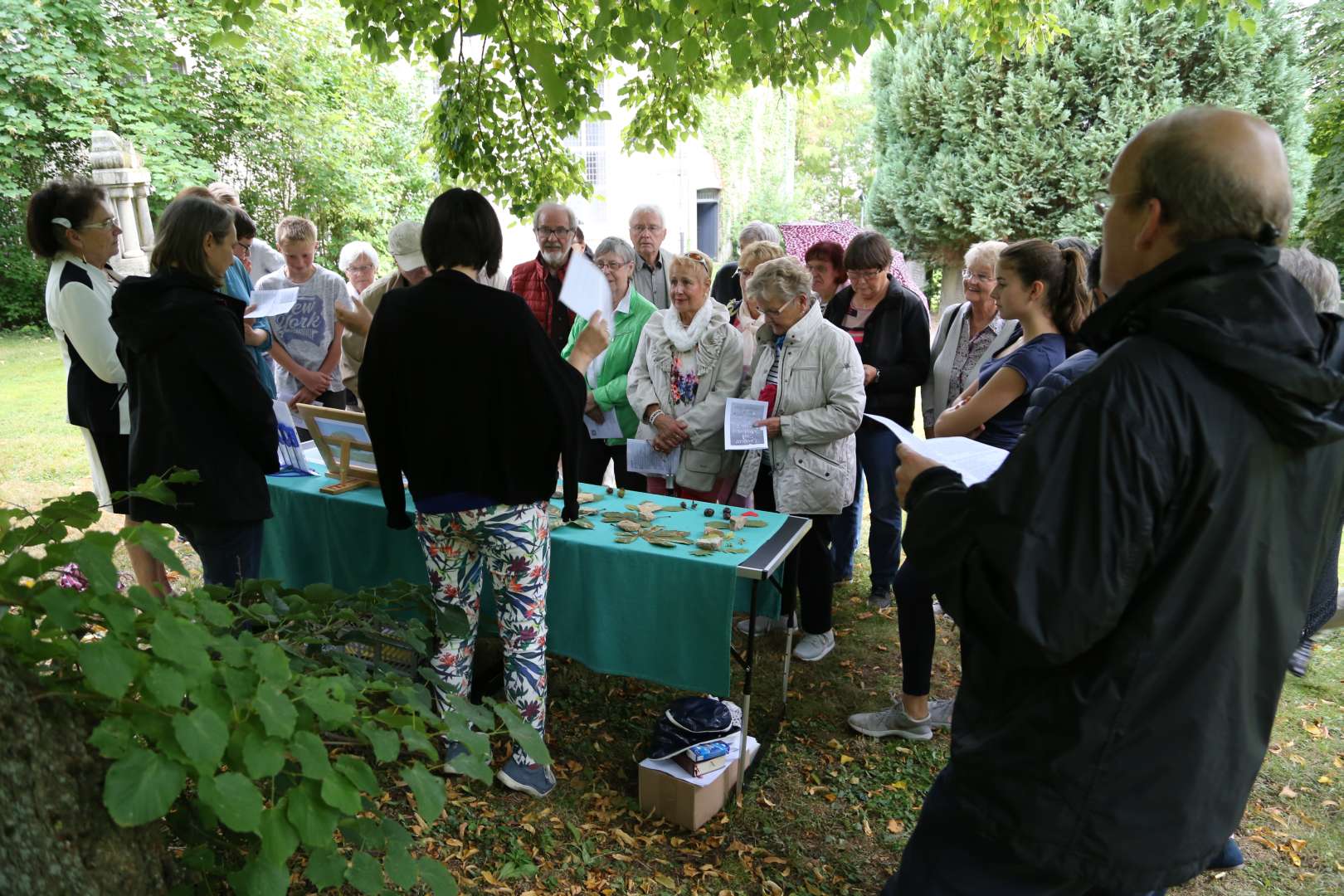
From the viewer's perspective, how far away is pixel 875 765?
10.6ft

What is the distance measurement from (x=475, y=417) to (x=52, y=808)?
65.5 inches

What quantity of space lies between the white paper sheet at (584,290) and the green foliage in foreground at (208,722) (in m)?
1.82

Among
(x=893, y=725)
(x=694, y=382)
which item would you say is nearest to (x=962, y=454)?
(x=893, y=725)

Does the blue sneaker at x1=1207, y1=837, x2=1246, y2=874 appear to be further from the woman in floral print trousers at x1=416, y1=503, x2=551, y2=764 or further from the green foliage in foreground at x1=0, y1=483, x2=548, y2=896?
the green foliage in foreground at x1=0, y1=483, x2=548, y2=896

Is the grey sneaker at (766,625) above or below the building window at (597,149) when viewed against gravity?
below

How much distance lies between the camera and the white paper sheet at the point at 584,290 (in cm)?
297

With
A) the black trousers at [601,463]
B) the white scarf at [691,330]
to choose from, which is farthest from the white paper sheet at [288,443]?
the white scarf at [691,330]

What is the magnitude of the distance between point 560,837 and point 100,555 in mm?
2089

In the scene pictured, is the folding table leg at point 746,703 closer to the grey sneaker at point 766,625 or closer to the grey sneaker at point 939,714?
the grey sneaker at point 939,714

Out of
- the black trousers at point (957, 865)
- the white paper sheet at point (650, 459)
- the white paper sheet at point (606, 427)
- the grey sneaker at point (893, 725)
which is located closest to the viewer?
the black trousers at point (957, 865)

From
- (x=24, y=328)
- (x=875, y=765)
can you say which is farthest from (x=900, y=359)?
(x=24, y=328)

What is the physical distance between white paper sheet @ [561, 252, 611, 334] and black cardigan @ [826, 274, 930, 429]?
184cm

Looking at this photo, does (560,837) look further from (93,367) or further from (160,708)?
(93,367)

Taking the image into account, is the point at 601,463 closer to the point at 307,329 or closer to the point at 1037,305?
the point at 307,329
